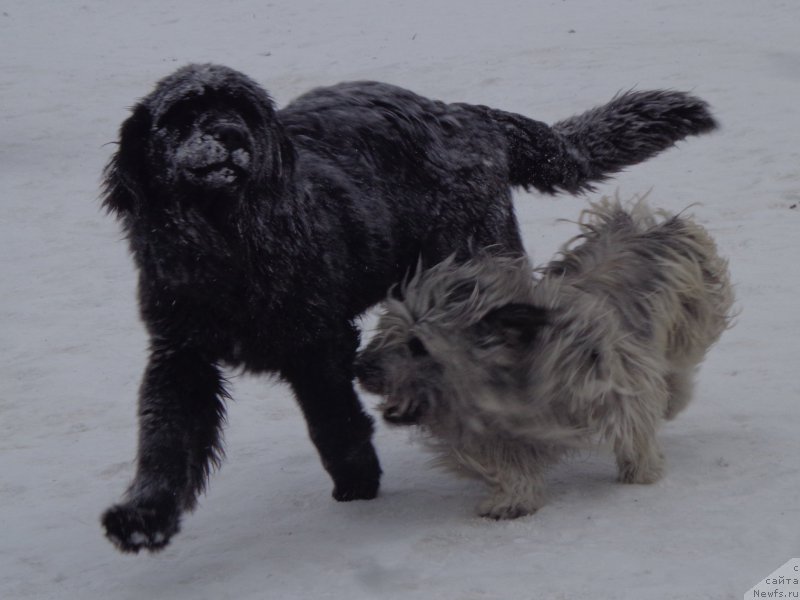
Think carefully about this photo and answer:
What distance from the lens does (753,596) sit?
10.0ft

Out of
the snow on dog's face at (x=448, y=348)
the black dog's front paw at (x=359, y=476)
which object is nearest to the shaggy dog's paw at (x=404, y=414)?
the snow on dog's face at (x=448, y=348)

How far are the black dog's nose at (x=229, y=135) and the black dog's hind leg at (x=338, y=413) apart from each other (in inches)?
30.7

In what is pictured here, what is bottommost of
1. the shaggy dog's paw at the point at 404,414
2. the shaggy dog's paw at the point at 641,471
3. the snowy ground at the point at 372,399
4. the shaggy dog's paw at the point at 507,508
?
the snowy ground at the point at 372,399

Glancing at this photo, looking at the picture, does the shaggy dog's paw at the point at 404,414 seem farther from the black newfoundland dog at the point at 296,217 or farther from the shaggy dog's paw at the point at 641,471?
the shaggy dog's paw at the point at 641,471

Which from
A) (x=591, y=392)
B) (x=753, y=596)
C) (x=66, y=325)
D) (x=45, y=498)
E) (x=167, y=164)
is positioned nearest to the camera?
(x=753, y=596)

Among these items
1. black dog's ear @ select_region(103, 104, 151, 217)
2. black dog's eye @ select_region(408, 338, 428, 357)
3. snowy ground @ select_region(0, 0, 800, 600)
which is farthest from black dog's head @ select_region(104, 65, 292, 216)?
snowy ground @ select_region(0, 0, 800, 600)

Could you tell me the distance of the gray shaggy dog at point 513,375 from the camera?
386 cm

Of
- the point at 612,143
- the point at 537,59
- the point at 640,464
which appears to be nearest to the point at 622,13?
the point at 537,59

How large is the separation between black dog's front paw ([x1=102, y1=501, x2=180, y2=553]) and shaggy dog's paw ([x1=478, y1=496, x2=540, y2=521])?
1045 millimetres

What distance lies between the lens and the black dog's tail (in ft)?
15.5

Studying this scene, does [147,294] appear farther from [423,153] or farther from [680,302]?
[680,302]

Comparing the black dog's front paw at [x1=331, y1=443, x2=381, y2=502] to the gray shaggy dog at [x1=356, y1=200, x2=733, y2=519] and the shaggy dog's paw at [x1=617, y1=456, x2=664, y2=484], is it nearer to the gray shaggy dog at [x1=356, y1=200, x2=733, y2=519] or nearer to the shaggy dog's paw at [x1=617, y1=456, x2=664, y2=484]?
the gray shaggy dog at [x1=356, y1=200, x2=733, y2=519]

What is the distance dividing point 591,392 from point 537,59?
8153mm

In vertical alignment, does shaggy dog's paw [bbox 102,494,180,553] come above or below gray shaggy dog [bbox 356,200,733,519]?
below
